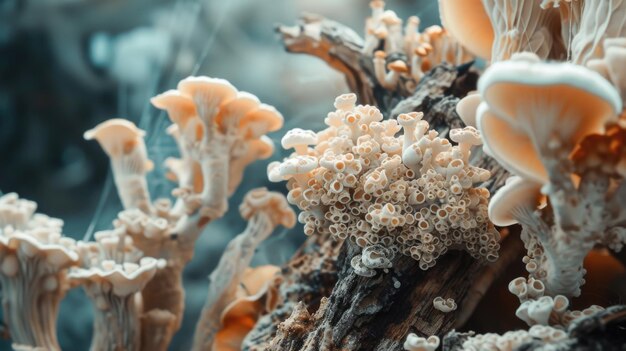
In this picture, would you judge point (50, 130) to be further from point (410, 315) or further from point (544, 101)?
point (544, 101)

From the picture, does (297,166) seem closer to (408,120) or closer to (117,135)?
(408,120)

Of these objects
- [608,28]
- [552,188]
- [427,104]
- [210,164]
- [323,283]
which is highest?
[608,28]

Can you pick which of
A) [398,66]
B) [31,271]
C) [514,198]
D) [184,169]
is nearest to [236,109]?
[184,169]

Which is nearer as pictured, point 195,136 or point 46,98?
point 195,136

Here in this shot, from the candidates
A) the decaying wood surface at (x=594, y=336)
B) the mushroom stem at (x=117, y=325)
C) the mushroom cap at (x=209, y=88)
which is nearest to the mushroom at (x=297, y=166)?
the mushroom cap at (x=209, y=88)

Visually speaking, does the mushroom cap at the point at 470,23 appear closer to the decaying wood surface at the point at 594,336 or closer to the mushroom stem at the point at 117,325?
the decaying wood surface at the point at 594,336

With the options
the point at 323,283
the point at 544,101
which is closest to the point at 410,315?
the point at 323,283
